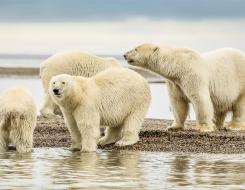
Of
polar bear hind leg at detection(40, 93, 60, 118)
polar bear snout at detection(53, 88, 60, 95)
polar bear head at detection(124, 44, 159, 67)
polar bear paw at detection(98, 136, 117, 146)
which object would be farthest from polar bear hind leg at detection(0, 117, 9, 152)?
polar bear hind leg at detection(40, 93, 60, 118)

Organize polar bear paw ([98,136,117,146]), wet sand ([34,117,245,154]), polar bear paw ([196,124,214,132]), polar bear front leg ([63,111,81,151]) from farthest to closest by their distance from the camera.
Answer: polar bear paw ([196,124,214,132]) → polar bear paw ([98,136,117,146]) → wet sand ([34,117,245,154]) → polar bear front leg ([63,111,81,151])

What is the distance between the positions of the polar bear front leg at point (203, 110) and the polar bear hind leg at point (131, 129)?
6.52 ft

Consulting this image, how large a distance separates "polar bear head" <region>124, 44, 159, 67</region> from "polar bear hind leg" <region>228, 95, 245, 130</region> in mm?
2116

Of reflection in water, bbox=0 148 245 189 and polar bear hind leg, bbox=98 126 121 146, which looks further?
polar bear hind leg, bbox=98 126 121 146

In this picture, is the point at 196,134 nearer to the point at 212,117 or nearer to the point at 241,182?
the point at 212,117

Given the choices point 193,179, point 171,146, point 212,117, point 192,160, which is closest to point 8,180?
point 193,179

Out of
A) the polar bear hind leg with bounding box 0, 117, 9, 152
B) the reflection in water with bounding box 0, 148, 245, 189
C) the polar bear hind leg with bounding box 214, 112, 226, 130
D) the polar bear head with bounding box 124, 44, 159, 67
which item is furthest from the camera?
the polar bear hind leg with bounding box 214, 112, 226, 130

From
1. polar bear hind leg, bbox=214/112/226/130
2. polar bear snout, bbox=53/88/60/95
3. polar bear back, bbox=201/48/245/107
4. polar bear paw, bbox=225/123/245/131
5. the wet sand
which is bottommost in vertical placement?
the wet sand

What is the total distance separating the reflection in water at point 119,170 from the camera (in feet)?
33.1

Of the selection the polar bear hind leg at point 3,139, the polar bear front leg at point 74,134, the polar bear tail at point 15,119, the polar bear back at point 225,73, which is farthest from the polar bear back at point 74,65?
the polar bear tail at point 15,119

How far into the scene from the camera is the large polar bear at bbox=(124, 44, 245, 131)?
16156 mm

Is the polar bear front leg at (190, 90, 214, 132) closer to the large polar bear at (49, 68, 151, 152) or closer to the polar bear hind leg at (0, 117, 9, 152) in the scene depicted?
the large polar bear at (49, 68, 151, 152)

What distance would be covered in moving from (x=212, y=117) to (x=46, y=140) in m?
3.30

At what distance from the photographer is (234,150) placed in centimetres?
1388
